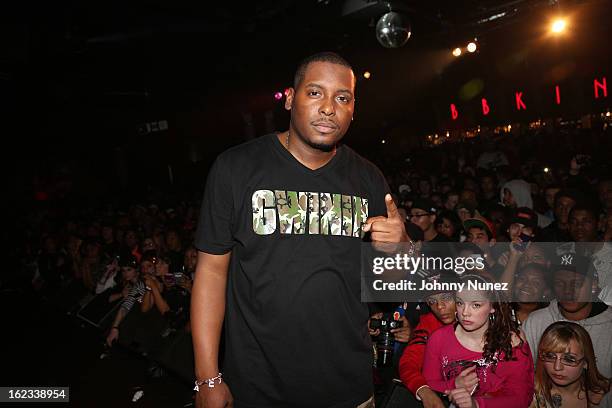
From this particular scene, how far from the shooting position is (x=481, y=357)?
9.42 ft

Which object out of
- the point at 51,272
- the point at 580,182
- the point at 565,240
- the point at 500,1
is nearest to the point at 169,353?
the point at 565,240

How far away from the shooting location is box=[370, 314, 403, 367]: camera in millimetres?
3547

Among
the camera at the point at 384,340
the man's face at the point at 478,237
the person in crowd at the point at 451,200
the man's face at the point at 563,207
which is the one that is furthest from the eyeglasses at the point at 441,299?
the person in crowd at the point at 451,200

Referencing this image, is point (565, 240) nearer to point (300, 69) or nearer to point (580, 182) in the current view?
point (580, 182)

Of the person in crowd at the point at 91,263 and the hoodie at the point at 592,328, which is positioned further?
the person in crowd at the point at 91,263

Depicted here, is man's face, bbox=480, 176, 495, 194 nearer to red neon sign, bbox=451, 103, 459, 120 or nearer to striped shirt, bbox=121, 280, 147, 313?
striped shirt, bbox=121, 280, 147, 313

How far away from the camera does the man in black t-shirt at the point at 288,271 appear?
1608 millimetres

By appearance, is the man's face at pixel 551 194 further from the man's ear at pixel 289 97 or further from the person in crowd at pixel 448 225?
the man's ear at pixel 289 97

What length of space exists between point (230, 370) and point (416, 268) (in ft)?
9.50

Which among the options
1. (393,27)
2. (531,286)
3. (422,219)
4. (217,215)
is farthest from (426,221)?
(217,215)

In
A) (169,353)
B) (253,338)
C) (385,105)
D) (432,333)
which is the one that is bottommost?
(169,353)

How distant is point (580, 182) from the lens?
673cm

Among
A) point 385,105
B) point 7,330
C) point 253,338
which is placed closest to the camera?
point 253,338

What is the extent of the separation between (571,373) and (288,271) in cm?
235
